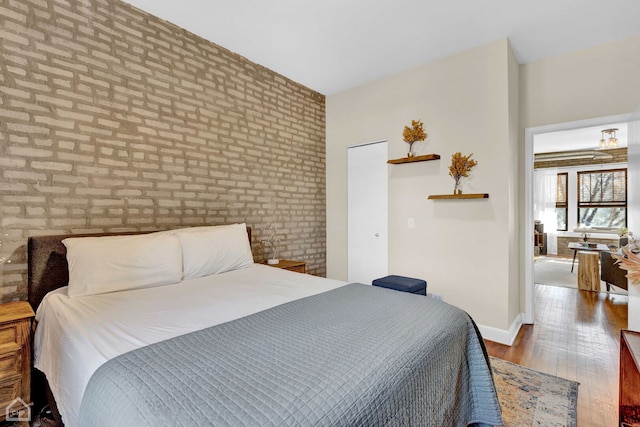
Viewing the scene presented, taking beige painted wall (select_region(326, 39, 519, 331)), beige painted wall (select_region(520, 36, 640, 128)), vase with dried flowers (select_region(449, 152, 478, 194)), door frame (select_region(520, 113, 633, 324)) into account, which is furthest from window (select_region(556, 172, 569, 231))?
vase with dried flowers (select_region(449, 152, 478, 194))

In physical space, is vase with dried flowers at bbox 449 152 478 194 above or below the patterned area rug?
above

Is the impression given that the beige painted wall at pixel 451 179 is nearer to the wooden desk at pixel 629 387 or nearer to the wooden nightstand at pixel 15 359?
the wooden desk at pixel 629 387

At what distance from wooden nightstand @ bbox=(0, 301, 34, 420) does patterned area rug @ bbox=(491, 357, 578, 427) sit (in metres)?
2.76

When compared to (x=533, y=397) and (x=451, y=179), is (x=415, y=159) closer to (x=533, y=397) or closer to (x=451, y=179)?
(x=451, y=179)

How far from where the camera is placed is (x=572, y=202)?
8141mm

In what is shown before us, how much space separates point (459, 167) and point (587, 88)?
4.73ft

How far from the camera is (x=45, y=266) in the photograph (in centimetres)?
203

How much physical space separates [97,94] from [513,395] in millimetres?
3717

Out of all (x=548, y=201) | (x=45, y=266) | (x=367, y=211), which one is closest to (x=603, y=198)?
(x=548, y=201)

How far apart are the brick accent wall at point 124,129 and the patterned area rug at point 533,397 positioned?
8.45 ft

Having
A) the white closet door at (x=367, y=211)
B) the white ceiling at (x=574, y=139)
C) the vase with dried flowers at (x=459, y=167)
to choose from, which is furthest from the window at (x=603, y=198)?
the white closet door at (x=367, y=211)

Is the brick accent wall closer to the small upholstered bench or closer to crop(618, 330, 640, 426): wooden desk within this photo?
the small upholstered bench


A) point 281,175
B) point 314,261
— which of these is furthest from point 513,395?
point 281,175

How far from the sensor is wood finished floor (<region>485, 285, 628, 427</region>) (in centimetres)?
199
